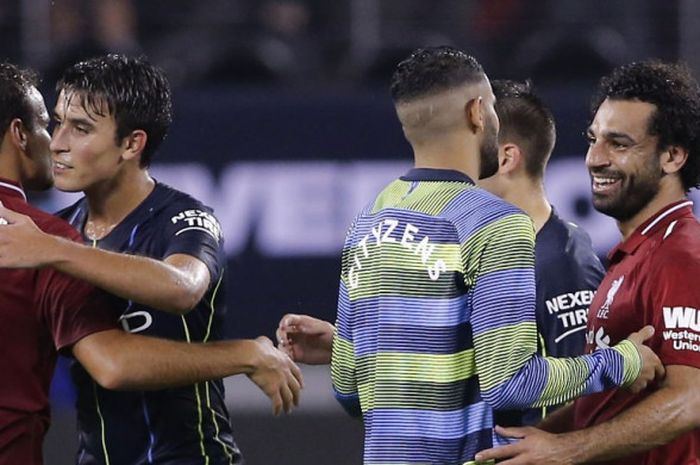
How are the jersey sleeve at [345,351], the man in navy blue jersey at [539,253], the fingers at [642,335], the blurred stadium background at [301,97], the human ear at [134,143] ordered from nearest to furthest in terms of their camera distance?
the fingers at [642,335]
the jersey sleeve at [345,351]
the human ear at [134,143]
the man in navy blue jersey at [539,253]
the blurred stadium background at [301,97]

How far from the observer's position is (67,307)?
4.08m

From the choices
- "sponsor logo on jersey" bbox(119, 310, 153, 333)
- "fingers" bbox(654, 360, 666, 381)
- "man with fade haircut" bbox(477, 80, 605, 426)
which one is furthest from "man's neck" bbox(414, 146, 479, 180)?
"man with fade haircut" bbox(477, 80, 605, 426)

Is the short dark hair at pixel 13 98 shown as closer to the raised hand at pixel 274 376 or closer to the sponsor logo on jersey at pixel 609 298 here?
the raised hand at pixel 274 376

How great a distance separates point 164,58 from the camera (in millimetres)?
10195

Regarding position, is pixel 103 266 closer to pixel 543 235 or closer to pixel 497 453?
pixel 497 453

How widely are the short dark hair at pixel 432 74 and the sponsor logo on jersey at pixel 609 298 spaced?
736 millimetres

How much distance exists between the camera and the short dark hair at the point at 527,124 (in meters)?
5.75

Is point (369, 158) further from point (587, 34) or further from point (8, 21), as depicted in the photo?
point (8, 21)

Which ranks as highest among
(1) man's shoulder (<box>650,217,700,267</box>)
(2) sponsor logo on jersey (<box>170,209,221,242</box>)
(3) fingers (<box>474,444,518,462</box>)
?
(1) man's shoulder (<box>650,217,700,267</box>)

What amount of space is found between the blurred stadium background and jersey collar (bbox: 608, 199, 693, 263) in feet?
15.4

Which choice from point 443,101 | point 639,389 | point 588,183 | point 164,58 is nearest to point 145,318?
point 443,101

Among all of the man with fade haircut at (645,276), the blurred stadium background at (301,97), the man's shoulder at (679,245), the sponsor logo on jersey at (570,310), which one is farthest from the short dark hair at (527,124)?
the blurred stadium background at (301,97)

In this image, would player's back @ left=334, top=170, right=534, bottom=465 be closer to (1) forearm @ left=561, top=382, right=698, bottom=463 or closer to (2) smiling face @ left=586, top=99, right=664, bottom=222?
(1) forearm @ left=561, top=382, right=698, bottom=463

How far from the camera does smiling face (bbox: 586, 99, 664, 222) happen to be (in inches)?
172
